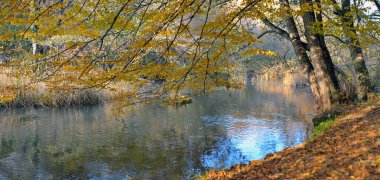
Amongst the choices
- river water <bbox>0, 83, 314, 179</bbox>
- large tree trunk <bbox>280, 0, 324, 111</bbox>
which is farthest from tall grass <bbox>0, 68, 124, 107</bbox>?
large tree trunk <bbox>280, 0, 324, 111</bbox>

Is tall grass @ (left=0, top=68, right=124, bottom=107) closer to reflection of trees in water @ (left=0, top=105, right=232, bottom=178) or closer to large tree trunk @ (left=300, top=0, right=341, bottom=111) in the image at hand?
reflection of trees in water @ (left=0, top=105, right=232, bottom=178)

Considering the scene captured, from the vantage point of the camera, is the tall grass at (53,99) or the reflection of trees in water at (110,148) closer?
the reflection of trees in water at (110,148)

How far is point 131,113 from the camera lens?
51.4 ft

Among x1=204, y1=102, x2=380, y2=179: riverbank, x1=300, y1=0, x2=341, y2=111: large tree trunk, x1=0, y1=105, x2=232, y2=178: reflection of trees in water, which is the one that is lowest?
x1=0, y1=105, x2=232, y2=178: reflection of trees in water

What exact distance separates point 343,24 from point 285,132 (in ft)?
13.7

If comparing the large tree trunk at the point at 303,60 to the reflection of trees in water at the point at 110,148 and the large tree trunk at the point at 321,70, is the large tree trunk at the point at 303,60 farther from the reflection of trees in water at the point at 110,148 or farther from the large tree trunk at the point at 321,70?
the reflection of trees in water at the point at 110,148

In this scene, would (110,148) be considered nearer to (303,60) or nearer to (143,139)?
(143,139)

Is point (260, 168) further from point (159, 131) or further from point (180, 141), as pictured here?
point (159, 131)

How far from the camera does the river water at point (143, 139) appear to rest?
810cm

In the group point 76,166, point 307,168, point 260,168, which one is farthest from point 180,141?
point 307,168

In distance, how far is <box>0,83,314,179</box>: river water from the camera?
8.10 meters

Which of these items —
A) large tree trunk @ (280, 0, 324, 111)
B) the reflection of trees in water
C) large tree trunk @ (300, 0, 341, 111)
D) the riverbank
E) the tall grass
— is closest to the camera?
the riverbank

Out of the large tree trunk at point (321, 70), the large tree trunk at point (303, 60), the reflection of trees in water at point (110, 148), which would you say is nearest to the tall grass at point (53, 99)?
the reflection of trees in water at point (110, 148)

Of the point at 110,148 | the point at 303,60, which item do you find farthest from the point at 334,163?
the point at 110,148
